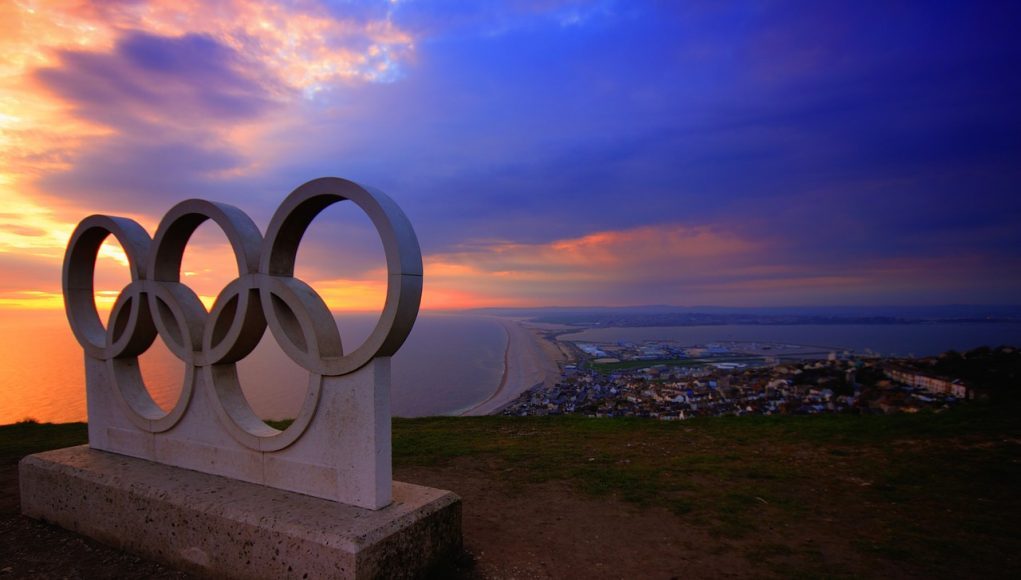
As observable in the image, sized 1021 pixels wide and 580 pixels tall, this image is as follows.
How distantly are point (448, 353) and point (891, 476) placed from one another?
36.5m

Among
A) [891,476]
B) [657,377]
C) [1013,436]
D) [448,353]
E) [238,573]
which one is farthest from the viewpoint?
[448,353]

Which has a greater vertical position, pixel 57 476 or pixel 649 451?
pixel 57 476

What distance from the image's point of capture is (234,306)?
584 centimetres

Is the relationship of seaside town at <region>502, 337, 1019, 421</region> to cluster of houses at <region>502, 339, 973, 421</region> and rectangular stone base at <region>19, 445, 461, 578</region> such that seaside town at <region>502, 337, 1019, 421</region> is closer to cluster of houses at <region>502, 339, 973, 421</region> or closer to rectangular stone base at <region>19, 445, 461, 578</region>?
cluster of houses at <region>502, 339, 973, 421</region>

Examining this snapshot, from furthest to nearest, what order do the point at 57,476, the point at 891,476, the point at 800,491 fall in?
the point at 891,476
the point at 800,491
the point at 57,476

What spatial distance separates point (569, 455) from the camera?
9.00m

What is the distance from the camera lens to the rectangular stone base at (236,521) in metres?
4.29

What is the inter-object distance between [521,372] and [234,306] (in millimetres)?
25445

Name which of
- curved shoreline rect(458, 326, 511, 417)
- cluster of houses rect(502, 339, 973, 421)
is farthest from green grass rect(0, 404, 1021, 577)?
curved shoreline rect(458, 326, 511, 417)

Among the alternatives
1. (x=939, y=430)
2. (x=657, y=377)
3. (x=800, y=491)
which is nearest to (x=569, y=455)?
(x=800, y=491)

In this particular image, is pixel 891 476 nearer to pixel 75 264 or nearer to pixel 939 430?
pixel 939 430

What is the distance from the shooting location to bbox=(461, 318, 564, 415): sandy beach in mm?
20989

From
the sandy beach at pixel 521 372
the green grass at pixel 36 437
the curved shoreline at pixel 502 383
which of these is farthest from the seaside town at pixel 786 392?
the green grass at pixel 36 437

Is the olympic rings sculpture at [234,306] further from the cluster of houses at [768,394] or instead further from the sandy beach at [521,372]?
the sandy beach at [521,372]
